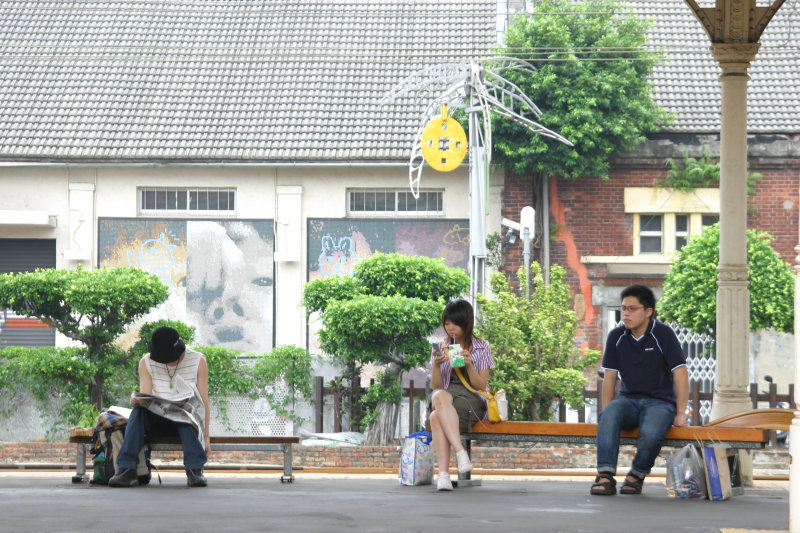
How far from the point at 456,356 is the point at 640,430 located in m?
1.61

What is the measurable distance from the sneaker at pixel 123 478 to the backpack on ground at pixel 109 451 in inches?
7.9

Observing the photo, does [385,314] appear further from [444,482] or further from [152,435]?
[444,482]

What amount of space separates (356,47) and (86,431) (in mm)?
20824

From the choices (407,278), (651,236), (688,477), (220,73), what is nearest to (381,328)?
(407,278)

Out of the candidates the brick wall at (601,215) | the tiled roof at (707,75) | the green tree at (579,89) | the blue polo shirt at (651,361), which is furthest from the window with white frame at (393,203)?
the blue polo shirt at (651,361)

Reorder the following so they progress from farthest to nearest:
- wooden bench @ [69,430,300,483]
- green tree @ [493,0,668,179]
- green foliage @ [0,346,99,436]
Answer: green tree @ [493,0,668,179], green foliage @ [0,346,99,436], wooden bench @ [69,430,300,483]

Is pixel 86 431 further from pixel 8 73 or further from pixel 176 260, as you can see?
pixel 8 73

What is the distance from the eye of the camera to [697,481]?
30.7 ft

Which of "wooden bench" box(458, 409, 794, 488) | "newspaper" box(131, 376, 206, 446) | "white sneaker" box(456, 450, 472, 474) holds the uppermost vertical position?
"newspaper" box(131, 376, 206, 446)

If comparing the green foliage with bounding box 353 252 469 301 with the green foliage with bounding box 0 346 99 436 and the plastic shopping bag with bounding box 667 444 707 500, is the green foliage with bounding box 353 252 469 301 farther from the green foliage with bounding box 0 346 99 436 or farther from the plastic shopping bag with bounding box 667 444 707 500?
the plastic shopping bag with bounding box 667 444 707 500

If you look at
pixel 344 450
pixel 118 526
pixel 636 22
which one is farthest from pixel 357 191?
pixel 118 526

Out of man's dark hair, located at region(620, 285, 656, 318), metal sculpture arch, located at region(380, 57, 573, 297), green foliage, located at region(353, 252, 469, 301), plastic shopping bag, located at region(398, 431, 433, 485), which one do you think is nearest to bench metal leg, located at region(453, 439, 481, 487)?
plastic shopping bag, located at region(398, 431, 433, 485)

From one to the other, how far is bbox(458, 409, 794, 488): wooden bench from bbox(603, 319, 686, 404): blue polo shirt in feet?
1.06

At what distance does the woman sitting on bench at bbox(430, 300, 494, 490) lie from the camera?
9.94 metres
